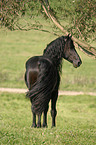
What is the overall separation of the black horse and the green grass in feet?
2.31

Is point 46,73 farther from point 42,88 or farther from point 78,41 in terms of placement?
point 78,41

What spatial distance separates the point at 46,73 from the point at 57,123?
18.7 ft

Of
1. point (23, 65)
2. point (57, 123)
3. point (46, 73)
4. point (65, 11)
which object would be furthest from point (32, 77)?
point (23, 65)

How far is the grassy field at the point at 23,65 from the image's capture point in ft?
91.8

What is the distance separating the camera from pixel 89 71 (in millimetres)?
37156

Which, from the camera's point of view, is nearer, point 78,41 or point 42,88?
point 42,88

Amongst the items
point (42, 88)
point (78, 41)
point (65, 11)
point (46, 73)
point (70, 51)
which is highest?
point (65, 11)

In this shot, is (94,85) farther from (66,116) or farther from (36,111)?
(36,111)

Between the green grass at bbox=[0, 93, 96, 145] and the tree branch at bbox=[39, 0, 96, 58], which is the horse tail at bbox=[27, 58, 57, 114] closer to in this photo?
the green grass at bbox=[0, 93, 96, 145]

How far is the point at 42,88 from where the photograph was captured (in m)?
9.23

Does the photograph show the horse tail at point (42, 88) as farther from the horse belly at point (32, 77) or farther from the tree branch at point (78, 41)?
the tree branch at point (78, 41)

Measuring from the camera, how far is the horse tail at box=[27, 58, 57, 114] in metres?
9.25

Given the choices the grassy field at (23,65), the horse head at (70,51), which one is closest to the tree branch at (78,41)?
the horse head at (70,51)

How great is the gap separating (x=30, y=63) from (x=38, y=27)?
534 centimetres
